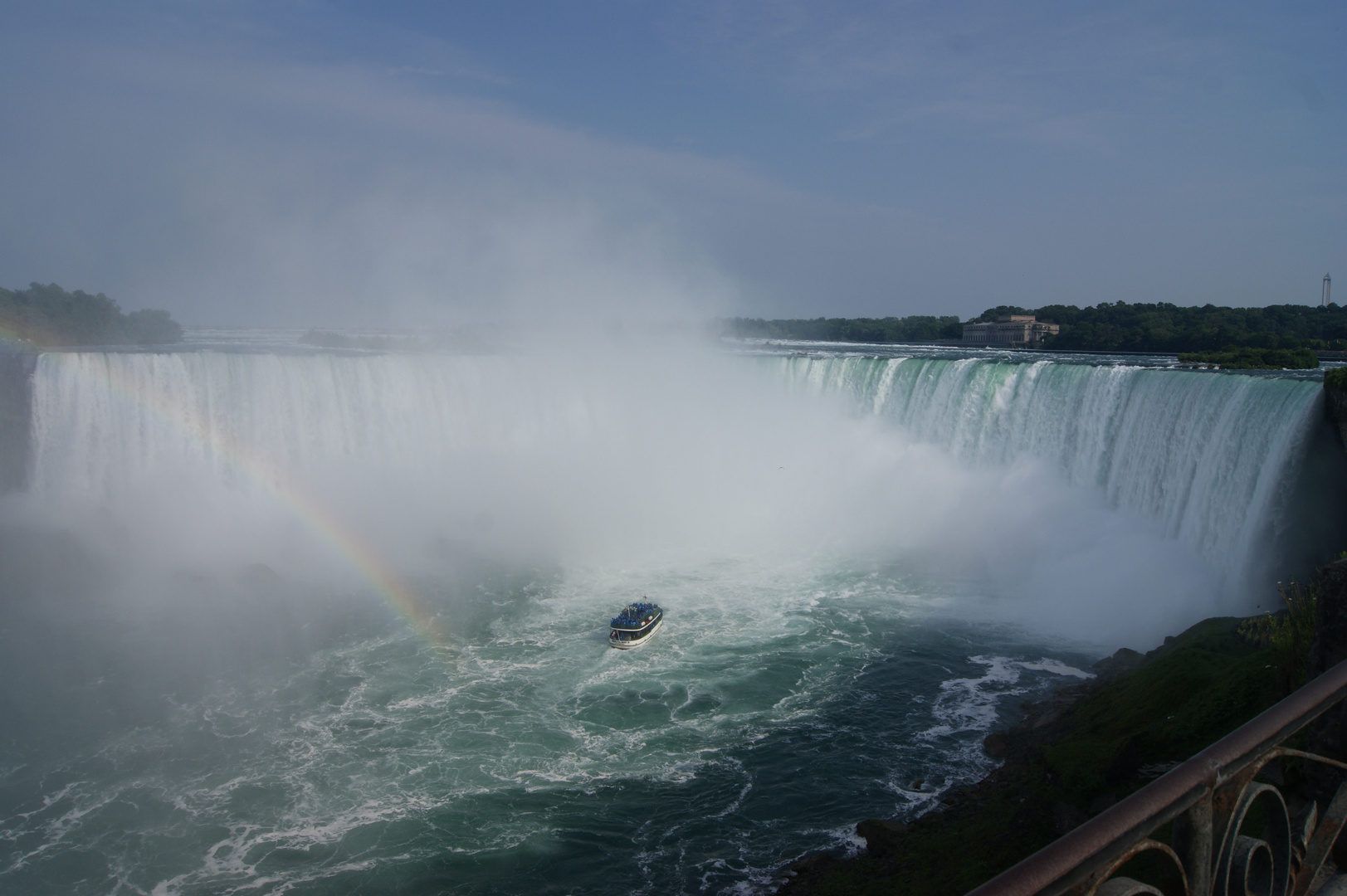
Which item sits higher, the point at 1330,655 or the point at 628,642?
→ the point at 1330,655

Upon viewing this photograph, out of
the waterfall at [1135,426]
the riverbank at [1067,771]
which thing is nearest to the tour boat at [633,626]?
the riverbank at [1067,771]

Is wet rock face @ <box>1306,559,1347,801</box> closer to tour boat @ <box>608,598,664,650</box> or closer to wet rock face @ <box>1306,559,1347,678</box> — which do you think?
wet rock face @ <box>1306,559,1347,678</box>

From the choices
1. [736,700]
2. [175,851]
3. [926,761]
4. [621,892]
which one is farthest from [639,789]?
[175,851]

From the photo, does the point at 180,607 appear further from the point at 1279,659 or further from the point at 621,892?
the point at 1279,659

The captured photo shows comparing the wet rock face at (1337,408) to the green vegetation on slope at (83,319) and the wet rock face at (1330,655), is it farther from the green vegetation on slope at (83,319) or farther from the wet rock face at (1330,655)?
the green vegetation on slope at (83,319)

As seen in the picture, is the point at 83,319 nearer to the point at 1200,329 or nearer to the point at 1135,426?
the point at 1135,426

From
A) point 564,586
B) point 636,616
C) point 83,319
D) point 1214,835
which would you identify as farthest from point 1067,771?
point 83,319

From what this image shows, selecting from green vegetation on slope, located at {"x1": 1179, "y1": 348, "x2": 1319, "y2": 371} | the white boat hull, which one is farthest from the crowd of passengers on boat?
green vegetation on slope, located at {"x1": 1179, "y1": 348, "x2": 1319, "y2": 371}
